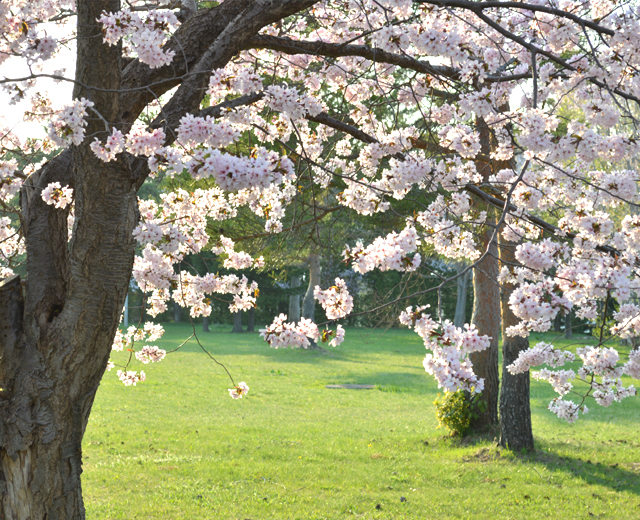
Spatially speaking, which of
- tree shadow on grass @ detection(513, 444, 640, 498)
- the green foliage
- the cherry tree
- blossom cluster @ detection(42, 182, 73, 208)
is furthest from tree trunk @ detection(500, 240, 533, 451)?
blossom cluster @ detection(42, 182, 73, 208)

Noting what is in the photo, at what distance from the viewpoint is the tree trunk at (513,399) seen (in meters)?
7.98

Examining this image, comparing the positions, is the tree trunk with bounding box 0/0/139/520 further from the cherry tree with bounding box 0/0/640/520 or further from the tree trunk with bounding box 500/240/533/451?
the tree trunk with bounding box 500/240/533/451

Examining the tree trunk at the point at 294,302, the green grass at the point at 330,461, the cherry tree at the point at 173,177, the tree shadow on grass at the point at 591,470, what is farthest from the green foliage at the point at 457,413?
the tree trunk at the point at 294,302

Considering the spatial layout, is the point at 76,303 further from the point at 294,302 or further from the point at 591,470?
the point at 294,302

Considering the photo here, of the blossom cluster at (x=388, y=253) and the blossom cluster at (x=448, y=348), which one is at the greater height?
the blossom cluster at (x=388, y=253)

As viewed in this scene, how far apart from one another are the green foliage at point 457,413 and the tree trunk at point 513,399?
904mm

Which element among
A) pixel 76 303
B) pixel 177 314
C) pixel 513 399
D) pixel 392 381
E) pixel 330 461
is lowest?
pixel 392 381

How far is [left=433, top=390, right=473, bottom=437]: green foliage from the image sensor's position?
9031 millimetres

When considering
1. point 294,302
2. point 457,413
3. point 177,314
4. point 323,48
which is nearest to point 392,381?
point 457,413

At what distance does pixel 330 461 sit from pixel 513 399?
8.69ft

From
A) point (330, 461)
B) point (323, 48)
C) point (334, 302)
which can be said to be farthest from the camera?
point (330, 461)

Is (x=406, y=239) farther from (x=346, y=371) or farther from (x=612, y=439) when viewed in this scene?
(x=346, y=371)

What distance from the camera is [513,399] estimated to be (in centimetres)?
802

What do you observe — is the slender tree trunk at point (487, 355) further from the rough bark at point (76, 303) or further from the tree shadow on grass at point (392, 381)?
the rough bark at point (76, 303)
